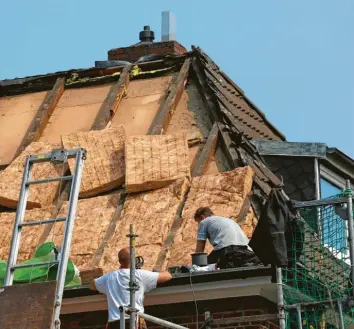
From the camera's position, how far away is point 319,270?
1434cm

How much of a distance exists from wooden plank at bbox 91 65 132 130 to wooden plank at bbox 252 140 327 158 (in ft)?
7.39

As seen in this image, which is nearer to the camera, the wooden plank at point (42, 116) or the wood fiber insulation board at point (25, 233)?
the wood fiber insulation board at point (25, 233)

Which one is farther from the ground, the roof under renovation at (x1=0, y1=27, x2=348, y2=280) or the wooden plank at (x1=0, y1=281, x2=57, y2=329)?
the roof under renovation at (x1=0, y1=27, x2=348, y2=280)

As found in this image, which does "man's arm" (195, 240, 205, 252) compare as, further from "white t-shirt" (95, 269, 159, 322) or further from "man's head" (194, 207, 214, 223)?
"white t-shirt" (95, 269, 159, 322)

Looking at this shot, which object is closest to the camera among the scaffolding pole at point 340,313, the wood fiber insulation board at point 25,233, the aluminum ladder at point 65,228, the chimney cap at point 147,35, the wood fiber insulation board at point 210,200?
the aluminum ladder at point 65,228

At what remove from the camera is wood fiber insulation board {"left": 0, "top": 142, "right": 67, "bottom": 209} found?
55.5 ft

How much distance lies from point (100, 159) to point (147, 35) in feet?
23.3

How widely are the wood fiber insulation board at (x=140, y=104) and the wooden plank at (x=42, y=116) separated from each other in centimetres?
117

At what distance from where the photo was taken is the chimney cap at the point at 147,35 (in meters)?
23.6

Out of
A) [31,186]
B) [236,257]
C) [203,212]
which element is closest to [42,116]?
[31,186]

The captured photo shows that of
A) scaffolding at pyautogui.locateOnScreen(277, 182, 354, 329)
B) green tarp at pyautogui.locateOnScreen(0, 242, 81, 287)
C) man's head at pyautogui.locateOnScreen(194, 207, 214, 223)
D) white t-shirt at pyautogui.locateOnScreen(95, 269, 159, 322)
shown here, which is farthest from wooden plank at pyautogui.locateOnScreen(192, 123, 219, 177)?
white t-shirt at pyautogui.locateOnScreen(95, 269, 159, 322)

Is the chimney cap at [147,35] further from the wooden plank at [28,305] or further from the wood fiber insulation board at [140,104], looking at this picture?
the wooden plank at [28,305]

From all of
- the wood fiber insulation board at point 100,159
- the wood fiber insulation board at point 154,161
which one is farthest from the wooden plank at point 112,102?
the wood fiber insulation board at point 154,161

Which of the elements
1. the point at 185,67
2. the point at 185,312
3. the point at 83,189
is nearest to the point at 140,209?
the point at 83,189
